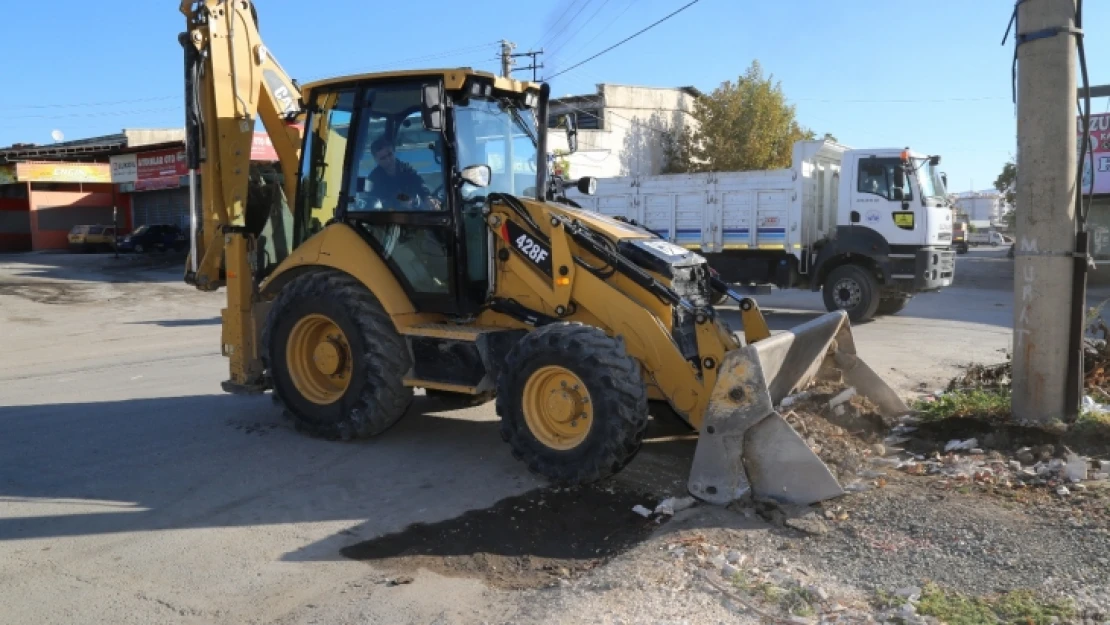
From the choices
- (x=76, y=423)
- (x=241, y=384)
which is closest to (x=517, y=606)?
(x=241, y=384)

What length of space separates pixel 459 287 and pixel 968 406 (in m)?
4.04

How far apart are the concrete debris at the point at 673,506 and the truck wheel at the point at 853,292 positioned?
11.1 metres

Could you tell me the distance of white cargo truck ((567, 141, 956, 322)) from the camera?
1528cm

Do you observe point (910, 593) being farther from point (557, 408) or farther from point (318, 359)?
point (318, 359)

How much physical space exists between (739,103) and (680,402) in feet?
111

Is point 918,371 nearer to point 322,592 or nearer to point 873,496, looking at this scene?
point 873,496

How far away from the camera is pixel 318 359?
7148 mm

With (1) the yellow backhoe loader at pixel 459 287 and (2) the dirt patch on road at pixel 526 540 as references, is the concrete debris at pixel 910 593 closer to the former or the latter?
(1) the yellow backhoe loader at pixel 459 287

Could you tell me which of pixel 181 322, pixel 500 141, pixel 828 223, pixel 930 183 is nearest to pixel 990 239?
pixel 828 223

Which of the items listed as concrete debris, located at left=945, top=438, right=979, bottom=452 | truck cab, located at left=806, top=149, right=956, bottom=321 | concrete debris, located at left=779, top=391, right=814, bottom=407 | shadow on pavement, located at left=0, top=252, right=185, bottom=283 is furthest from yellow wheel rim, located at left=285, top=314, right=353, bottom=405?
shadow on pavement, located at left=0, top=252, right=185, bottom=283

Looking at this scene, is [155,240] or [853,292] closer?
[853,292]

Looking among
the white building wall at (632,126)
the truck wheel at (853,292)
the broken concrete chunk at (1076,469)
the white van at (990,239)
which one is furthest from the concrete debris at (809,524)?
the white van at (990,239)

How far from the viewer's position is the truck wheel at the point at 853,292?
1575 centimetres

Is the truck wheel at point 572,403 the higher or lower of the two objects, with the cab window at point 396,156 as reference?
lower
